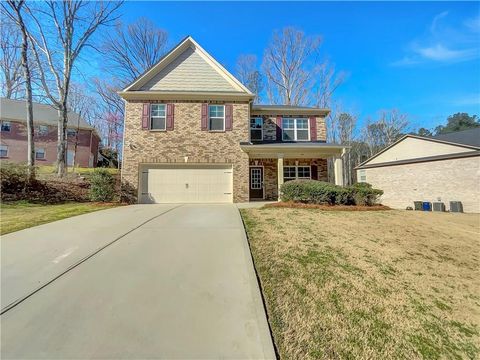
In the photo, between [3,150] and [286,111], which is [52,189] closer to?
[286,111]

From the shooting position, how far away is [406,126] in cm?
3575

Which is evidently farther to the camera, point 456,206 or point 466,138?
point 466,138

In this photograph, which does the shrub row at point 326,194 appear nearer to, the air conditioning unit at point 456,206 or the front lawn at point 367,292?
the front lawn at point 367,292

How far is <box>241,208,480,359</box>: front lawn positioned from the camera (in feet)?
8.86

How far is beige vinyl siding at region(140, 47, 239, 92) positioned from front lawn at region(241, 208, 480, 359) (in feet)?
32.5

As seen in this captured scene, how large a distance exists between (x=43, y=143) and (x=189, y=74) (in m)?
21.2

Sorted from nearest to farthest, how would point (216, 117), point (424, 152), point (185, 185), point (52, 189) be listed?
point (185, 185) → point (52, 189) → point (216, 117) → point (424, 152)

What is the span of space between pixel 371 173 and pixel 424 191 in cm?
441

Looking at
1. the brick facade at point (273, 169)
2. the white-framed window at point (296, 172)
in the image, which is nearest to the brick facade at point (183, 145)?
the brick facade at point (273, 169)

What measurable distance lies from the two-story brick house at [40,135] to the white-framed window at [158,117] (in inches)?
626

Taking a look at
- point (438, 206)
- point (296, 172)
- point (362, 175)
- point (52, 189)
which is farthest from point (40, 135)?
point (438, 206)

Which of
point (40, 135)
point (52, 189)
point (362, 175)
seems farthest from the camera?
point (40, 135)

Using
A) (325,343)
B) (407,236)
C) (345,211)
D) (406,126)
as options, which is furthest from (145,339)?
(406,126)

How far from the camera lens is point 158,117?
13.2 m
